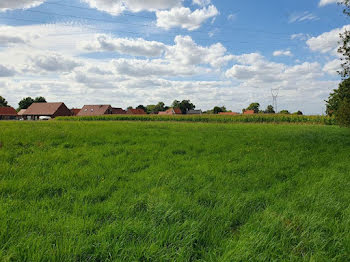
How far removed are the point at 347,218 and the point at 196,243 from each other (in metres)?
2.98

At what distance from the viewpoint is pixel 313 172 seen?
7.14m

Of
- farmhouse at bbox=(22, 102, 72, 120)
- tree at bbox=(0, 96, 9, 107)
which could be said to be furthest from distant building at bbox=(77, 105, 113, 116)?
tree at bbox=(0, 96, 9, 107)

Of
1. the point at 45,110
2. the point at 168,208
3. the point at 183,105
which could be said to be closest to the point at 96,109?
the point at 45,110

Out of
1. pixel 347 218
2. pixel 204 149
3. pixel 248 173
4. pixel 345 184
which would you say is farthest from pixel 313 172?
pixel 204 149

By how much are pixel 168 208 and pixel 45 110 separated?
3715 inches

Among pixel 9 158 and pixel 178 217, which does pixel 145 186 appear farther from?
pixel 9 158

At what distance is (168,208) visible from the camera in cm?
406

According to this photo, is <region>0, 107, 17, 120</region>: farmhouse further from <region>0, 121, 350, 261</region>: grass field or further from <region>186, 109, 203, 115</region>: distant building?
<region>0, 121, 350, 261</region>: grass field

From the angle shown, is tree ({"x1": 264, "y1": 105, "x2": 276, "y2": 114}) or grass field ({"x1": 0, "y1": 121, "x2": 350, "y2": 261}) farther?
tree ({"x1": 264, "y1": 105, "x2": 276, "y2": 114})

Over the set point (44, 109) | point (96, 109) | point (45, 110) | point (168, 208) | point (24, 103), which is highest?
point (24, 103)

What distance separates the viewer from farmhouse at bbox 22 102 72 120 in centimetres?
8219

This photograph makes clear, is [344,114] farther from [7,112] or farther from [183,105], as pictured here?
[183,105]

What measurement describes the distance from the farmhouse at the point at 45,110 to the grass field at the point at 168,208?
84398 mm

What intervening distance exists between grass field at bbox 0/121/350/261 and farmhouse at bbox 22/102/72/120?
277ft
